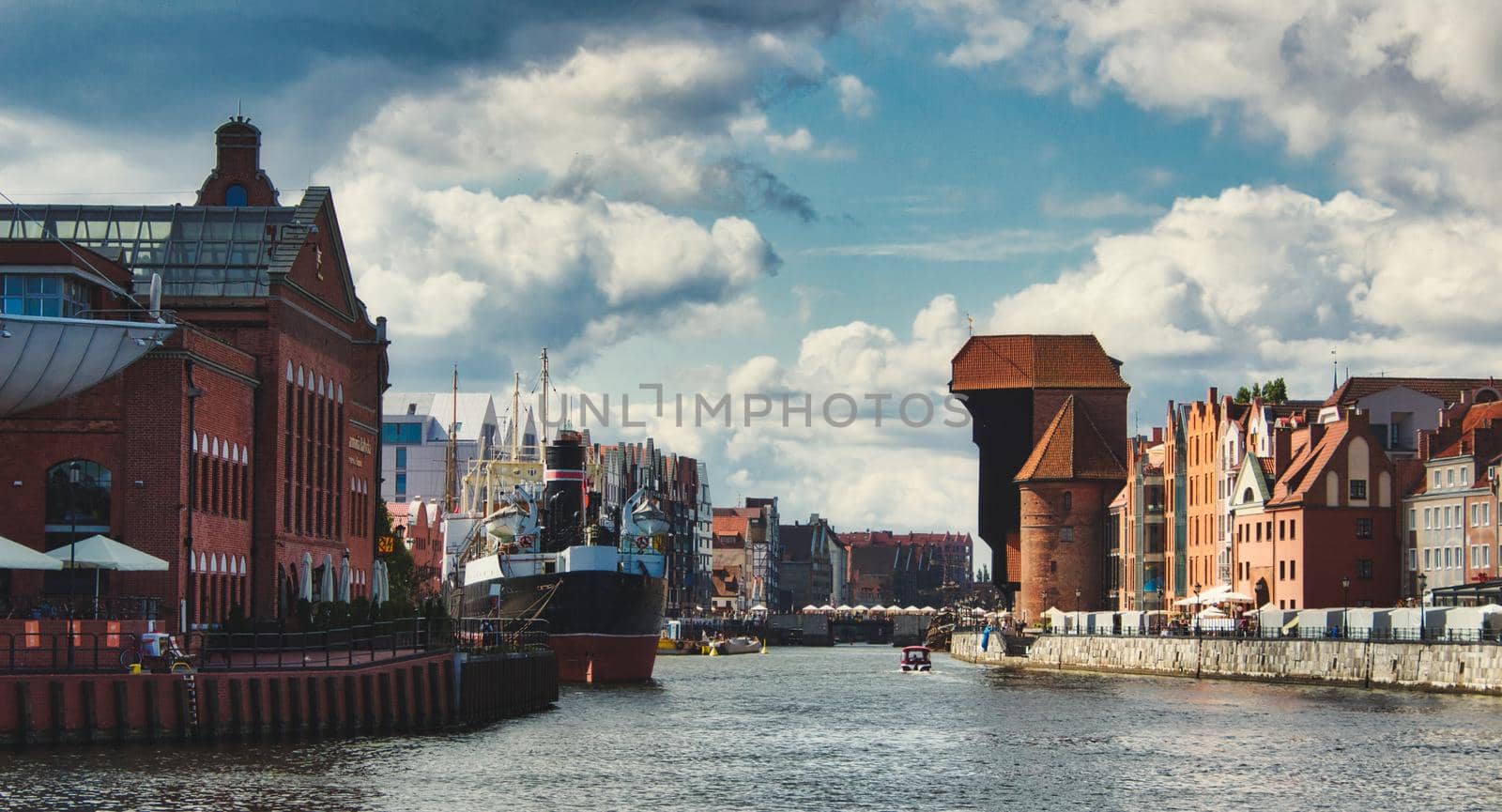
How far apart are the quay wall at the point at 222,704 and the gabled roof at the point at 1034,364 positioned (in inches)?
4566

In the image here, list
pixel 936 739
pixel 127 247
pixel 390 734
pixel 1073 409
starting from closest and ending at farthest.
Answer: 1. pixel 390 734
2. pixel 936 739
3. pixel 127 247
4. pixel 1073 409

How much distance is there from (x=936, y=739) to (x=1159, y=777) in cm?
1252

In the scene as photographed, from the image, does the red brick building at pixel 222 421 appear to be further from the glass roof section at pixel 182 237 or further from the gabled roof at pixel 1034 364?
the gabled roof at pixel 1034 364

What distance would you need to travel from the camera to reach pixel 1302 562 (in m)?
115

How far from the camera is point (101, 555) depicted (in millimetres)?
56000

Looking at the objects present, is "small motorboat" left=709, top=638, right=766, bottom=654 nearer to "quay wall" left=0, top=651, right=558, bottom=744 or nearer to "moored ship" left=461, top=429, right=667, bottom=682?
"moored ship" left=461, top=429, right=667, bottom=682

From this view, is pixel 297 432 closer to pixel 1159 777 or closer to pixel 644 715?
pixel 644 715

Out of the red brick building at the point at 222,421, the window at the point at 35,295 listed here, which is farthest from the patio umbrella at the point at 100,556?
the window at the point at 35,295

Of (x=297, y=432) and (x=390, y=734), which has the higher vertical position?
(x=297, y=432)

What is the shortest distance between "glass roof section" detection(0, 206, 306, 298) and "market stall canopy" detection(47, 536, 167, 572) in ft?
73.0

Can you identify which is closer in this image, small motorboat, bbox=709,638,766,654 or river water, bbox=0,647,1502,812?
river water, bbox=0,647,1502,812

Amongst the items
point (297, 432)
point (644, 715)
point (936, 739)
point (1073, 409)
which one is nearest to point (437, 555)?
point (1073, 409)

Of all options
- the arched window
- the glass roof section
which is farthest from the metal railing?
the glass roof section

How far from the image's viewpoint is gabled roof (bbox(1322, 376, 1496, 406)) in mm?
124875
